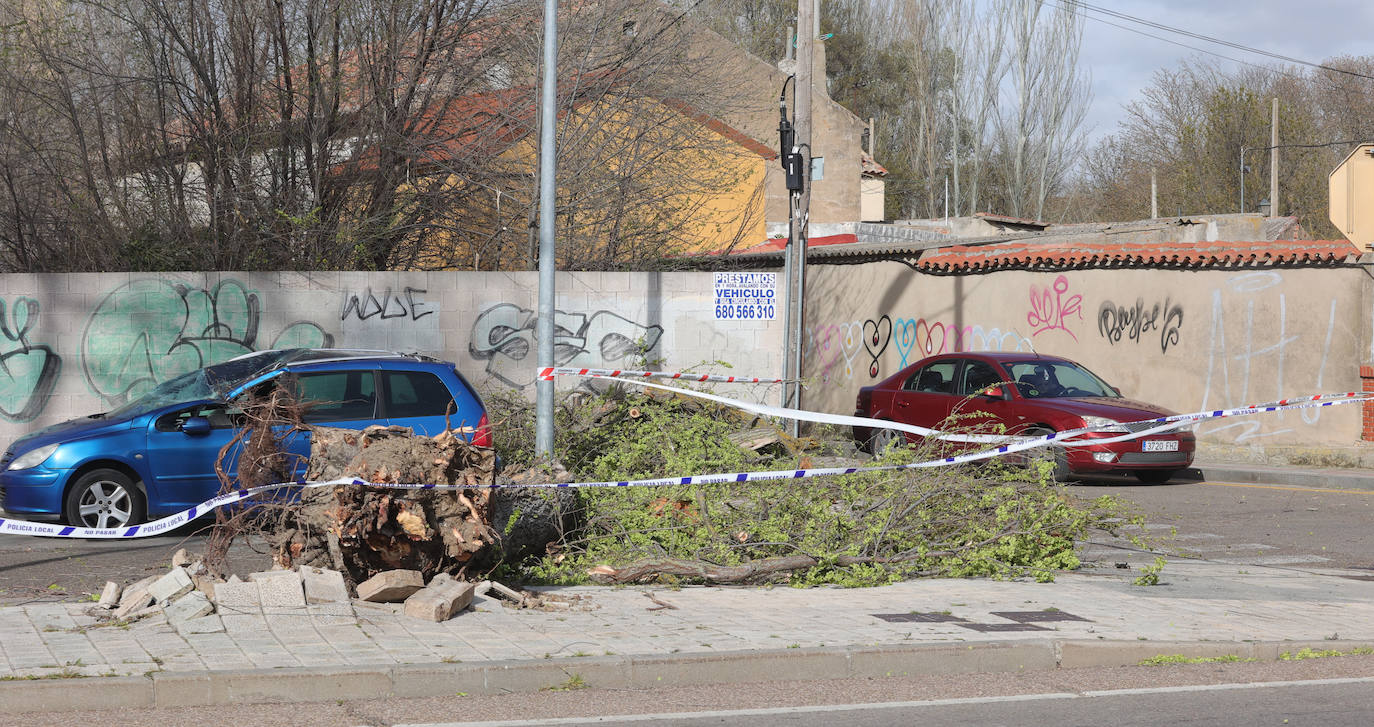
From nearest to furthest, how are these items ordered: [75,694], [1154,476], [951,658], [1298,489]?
[75,694], [951,658], [1298,489], [1154,476]

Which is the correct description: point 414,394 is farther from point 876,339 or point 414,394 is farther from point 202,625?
point 876,339

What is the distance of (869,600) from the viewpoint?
7930 mm

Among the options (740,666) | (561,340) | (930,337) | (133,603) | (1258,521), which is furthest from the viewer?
(930,337)

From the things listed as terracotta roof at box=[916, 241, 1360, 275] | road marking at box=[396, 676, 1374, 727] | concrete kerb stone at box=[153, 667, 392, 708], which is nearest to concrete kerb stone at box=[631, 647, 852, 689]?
road marking at box=[396, 676, 1374, 727]

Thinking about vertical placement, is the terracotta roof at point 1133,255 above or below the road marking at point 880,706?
above

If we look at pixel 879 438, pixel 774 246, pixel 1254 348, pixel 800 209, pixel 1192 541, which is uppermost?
pixel 774 246

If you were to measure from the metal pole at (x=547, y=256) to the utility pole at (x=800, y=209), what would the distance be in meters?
5.19

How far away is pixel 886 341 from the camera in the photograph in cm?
2184

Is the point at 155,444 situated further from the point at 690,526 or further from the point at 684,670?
the point at 684,670

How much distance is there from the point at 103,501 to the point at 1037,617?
7.33 m

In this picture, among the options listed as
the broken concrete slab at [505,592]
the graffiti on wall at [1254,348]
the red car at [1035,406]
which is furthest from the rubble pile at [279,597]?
the graffiti on wall at [1254,348]

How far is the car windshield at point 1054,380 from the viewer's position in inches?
596

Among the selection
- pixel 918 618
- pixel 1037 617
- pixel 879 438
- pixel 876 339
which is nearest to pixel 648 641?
pixel 918 618

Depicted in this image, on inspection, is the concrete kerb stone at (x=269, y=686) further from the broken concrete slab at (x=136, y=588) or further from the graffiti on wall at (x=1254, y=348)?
the graffiti on wall at (x=1254, y=348)
